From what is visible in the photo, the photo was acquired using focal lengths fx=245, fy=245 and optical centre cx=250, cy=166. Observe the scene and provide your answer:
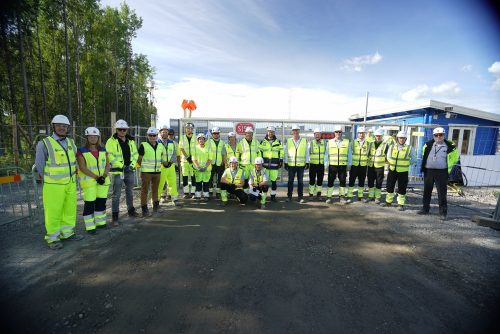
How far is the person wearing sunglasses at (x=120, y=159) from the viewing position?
5.38 m

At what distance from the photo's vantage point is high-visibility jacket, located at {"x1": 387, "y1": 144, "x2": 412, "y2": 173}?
6.95 meters

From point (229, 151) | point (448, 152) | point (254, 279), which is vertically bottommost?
point (254, 279)

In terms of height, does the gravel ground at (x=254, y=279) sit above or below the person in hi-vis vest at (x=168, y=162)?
below

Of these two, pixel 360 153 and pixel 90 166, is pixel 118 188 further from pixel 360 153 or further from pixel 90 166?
pixel 360 153

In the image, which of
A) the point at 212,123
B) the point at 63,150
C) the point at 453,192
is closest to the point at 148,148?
the point at 63,150

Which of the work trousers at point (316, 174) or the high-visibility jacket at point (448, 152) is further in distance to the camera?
the work trousers at point (316, 174)

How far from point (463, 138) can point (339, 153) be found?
1032 centimetres

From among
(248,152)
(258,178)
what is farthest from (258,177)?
(248,152)

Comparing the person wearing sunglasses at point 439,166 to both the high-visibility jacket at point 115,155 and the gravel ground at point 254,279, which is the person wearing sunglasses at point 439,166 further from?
the high-visibility jacket at point 115,155

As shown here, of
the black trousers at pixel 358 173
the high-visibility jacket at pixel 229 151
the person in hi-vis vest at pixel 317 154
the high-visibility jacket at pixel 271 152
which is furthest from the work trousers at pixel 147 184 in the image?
the black trousers at pixel 358 173

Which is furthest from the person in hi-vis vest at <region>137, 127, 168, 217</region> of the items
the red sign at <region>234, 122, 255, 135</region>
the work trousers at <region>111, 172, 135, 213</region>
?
the red sign at <region>234, 122, 255, 135</region>

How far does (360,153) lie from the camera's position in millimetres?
7602

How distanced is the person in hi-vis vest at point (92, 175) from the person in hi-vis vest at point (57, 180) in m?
0.21

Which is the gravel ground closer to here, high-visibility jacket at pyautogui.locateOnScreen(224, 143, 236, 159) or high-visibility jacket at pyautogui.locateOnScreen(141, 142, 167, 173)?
high-visibility jacket at pyautogui.locateOnScreen(141, 142, 167, 173)
